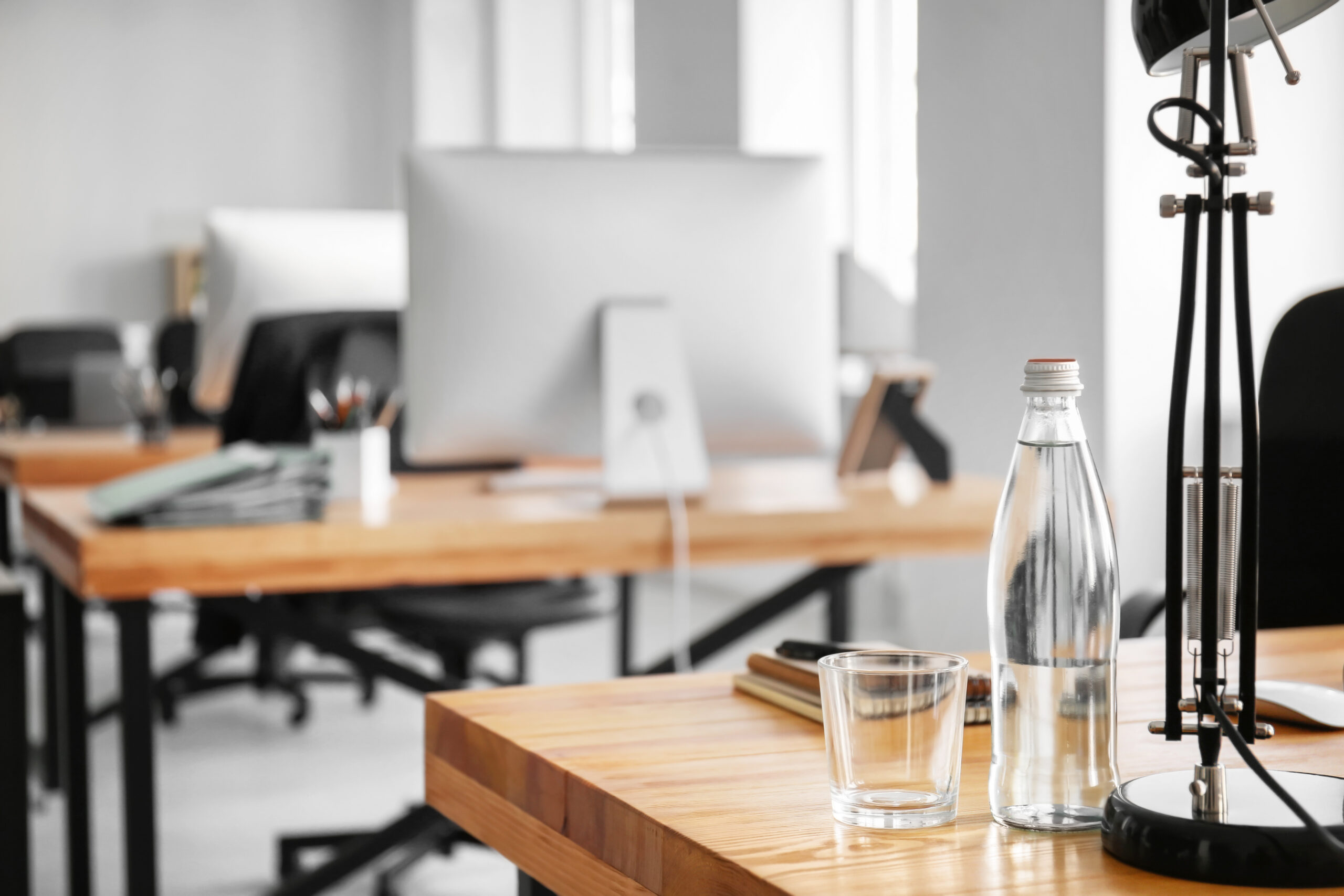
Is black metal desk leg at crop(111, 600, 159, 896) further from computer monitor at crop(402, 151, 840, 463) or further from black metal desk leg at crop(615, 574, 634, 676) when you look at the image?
black metal desk leg at crop(615, 574, 634, 676)

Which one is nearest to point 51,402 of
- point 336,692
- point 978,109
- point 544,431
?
point 336,692

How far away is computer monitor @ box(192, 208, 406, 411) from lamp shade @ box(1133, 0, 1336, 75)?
2066 mm

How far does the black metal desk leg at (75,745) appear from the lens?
2100mm

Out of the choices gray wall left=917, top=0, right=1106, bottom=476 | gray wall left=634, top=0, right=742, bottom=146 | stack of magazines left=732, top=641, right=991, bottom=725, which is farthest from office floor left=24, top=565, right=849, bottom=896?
gray wall left=634, top=0, right=742, bottom=146

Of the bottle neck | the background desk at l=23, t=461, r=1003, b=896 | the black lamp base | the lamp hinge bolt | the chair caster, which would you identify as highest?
the lamp hinge bolt

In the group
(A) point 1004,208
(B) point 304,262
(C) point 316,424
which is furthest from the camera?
(A) point 1004,208

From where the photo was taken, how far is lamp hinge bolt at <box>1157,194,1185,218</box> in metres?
0.57

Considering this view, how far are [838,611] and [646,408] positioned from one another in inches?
30.3

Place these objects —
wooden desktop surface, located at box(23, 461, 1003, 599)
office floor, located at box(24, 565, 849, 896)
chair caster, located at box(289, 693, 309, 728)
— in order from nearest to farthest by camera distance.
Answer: wooden desktop surface, located at box(23, 461, 1003, 599) < office floor, located at box(24, 565, 849, 896) < chair caster, located at box(289, 693, 309, 728)

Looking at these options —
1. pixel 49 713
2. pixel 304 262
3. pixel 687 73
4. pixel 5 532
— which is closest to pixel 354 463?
pixel 304 262

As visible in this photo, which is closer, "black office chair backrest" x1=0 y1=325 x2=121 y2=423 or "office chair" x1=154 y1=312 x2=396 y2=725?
"office chair" x1=154 y1=312 x2=396 y2=725

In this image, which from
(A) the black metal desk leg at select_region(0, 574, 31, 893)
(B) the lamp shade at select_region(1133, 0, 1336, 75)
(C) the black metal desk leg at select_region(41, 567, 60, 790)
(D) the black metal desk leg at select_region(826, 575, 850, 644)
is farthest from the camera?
(C) the black metal desk leg at select_region(41, 567, 60, 790)

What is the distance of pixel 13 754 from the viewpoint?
71.1 inches

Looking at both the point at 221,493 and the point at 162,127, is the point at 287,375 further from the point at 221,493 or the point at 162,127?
the point at 162,127
